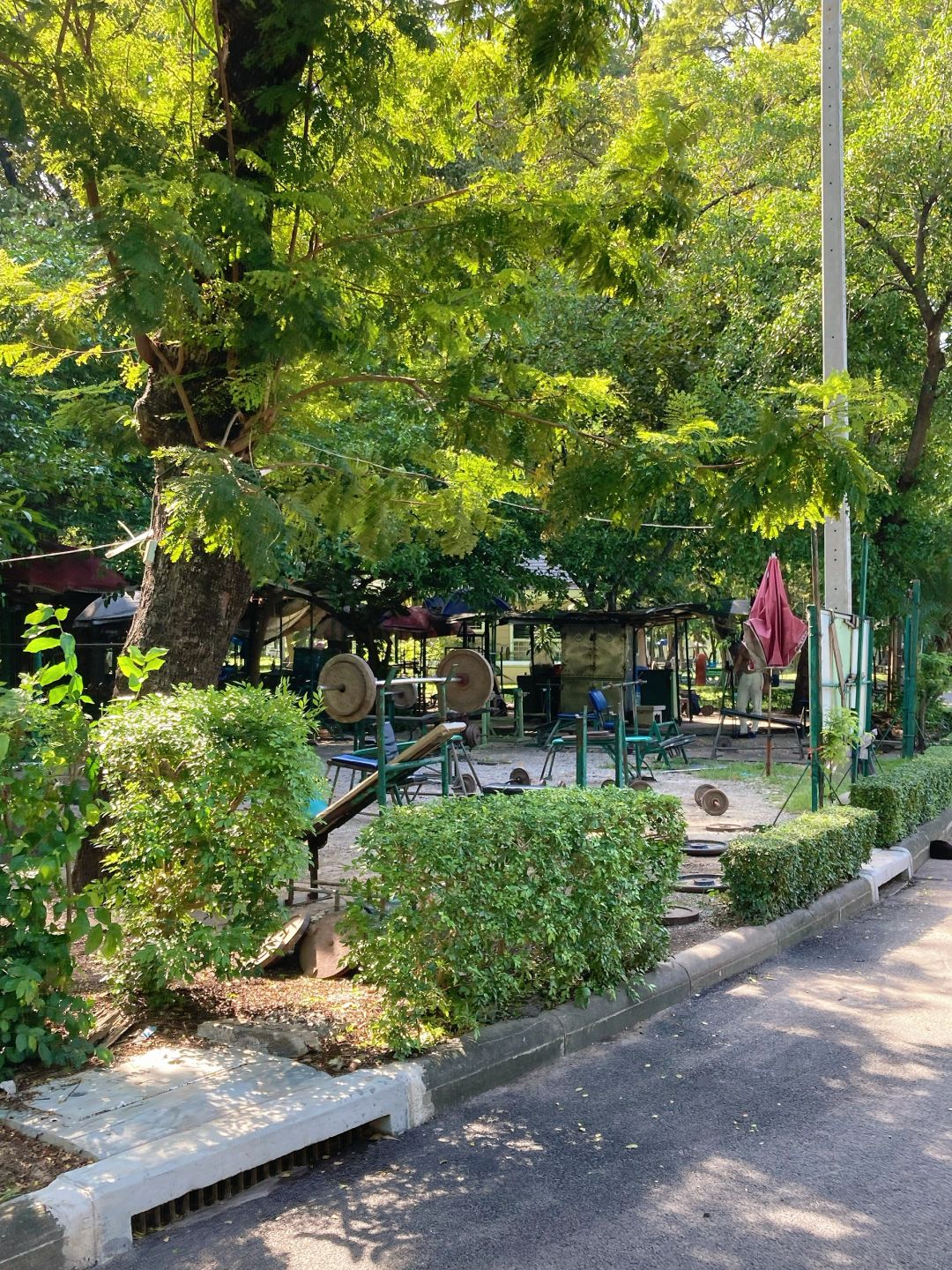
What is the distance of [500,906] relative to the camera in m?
5.01

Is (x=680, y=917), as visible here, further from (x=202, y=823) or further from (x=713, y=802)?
(x=713, y=802)

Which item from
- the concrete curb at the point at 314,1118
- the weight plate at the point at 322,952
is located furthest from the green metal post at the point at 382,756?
the concrete curb at the point at 314,1118

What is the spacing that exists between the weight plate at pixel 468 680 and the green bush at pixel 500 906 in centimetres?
326

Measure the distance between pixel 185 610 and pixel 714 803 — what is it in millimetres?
7176

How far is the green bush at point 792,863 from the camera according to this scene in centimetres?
737

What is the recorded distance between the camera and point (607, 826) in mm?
5762

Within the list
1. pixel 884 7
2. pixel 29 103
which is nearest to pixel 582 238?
pixel 29 103

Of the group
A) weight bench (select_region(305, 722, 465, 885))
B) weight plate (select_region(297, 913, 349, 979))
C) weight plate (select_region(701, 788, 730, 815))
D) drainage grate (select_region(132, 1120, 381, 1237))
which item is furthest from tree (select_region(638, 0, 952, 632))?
drainage grate (select_region(132, 1120, 381, 1237))

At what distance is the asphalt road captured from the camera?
11.2 feet

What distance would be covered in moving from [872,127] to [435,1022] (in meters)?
15.0

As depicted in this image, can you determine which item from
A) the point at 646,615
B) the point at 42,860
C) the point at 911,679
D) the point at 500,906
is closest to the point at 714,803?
the point at 911,679

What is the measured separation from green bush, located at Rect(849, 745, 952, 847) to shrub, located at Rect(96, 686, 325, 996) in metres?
7.08

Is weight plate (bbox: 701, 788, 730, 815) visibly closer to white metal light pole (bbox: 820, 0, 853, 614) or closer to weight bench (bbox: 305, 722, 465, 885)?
white metal light pole (bbox: 820, 0, 853, 614)

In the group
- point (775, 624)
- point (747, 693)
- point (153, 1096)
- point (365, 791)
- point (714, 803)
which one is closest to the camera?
point (153, 1096)
